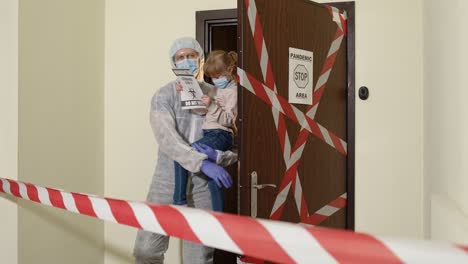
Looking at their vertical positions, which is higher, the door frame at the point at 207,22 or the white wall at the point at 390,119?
the door frame at the point at 207,22

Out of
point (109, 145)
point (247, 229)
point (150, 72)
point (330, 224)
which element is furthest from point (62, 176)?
point (247, 229)

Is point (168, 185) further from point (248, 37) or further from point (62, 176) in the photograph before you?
point (248, 37)

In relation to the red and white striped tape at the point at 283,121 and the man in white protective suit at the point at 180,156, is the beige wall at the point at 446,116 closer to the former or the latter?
the red and white striped tape at the point at 283,121

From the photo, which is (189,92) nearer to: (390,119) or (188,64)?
(188,64)

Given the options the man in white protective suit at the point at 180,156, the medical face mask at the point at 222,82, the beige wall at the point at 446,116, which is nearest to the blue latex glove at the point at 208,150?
the man in white protective suit at the point at 180,156

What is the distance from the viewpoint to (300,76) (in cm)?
234

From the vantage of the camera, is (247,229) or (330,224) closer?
(247,229)

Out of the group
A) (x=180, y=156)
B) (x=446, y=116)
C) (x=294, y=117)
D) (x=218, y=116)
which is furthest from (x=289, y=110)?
(x=446, y=116)

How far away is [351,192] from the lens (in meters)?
2.83

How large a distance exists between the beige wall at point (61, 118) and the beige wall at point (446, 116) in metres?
2.14

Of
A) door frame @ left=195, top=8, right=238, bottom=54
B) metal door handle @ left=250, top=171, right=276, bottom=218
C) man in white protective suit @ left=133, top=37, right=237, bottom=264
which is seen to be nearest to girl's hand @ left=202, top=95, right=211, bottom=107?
man in white protective suit @ left=133, top=37, right=237, bottom=264

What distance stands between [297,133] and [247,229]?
4.45 feet

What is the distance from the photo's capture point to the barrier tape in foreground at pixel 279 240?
2.77 feet

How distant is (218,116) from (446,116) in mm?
1120
